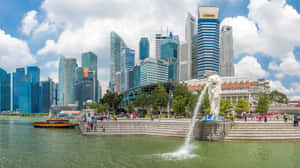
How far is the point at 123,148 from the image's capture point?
3080 centimetres

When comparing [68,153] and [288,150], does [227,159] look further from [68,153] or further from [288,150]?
[68,153]

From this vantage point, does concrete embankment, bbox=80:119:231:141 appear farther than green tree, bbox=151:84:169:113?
No

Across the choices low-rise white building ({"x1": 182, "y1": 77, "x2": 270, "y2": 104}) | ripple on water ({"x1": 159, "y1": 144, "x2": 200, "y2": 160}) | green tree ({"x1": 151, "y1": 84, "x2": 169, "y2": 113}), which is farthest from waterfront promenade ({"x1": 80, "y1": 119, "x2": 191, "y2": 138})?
low-rise white building ({"x1": 182, "y1": 77, "x2": 270, "y2": 104})

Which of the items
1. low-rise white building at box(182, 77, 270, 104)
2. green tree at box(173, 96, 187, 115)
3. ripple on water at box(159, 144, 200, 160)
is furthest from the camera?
low-rise white building at box(182, 77, 270, 104)

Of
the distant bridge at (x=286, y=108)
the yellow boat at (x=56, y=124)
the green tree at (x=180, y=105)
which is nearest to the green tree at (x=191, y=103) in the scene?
the green tree at (x=180, y=105)

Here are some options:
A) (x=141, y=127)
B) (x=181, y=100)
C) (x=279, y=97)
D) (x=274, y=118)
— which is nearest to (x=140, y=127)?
(x=141, y=127)

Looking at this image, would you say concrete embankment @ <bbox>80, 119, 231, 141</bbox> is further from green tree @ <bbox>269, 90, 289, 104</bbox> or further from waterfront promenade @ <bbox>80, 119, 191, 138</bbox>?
green tree @ <bbox>269, 90, 289, 104</bbox>

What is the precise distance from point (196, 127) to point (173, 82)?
62016 mm

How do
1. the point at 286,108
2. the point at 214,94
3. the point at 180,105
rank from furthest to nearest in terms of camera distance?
the point at 286,108 → the point at 180,105 → the point at 214,94

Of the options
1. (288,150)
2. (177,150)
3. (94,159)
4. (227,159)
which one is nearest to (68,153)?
(94,159)

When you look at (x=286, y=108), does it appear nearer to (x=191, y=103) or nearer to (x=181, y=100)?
(x=191, y=103)

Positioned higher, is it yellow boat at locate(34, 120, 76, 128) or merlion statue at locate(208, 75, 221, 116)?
merlion statue at locate(208, 75, 221, 116)

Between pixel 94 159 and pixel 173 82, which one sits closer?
pixel 94 159

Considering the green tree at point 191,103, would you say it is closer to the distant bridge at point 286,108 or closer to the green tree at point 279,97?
the distant bridge at point 286,108
